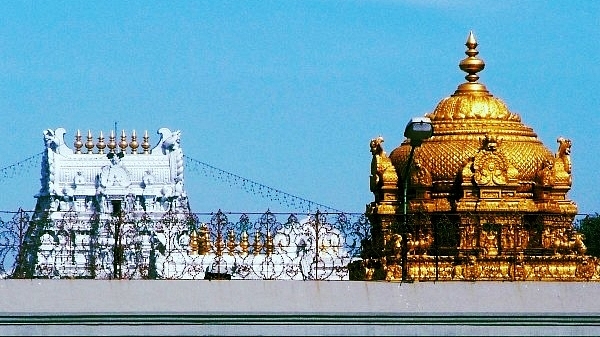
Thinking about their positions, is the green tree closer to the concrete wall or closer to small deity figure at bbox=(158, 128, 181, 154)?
the concrete wall

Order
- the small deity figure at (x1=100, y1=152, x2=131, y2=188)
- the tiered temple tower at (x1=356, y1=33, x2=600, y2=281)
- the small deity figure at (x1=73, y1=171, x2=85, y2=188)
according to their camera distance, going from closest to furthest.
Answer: the tiered temple tower at (x1=356, y1=33, x2=600, y2=281) → the small deity figure at (x1=100, y1=152, x2=131, y2=188) → the small deity figure at (x1=73, y1=171, x2=85, y2=188)

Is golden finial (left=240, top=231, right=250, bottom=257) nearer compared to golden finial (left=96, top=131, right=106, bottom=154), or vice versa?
golden finial (left=240, top=231, right=250, bottom=257)

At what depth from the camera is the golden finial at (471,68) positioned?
33.9m

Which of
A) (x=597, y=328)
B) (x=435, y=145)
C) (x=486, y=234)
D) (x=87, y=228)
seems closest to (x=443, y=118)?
(x=435, y=145)

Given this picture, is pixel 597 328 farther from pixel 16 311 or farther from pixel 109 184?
pixel 109 184

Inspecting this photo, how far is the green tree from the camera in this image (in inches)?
1077

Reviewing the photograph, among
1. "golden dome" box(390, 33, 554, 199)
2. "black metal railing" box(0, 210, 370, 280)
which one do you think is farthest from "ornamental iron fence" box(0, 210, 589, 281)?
"golden dome" box(390, 33, 554, 199)

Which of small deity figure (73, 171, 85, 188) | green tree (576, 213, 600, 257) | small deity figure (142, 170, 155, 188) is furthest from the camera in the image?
small deity figure (73, 171, 85, 188)

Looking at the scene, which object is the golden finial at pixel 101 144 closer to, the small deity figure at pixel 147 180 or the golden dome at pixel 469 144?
the small deity figure at pixel 147 180

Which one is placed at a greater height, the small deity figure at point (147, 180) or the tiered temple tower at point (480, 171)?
the small deity figure at point (147, 180)

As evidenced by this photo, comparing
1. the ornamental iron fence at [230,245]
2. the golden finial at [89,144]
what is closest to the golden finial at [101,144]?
the golden finial at [89,144]

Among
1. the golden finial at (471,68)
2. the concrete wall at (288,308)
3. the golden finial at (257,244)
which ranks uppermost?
the golden finial at (471,68)

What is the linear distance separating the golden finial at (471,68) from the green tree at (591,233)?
12.2 feet

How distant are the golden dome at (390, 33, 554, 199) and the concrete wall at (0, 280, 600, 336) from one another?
453 inches
